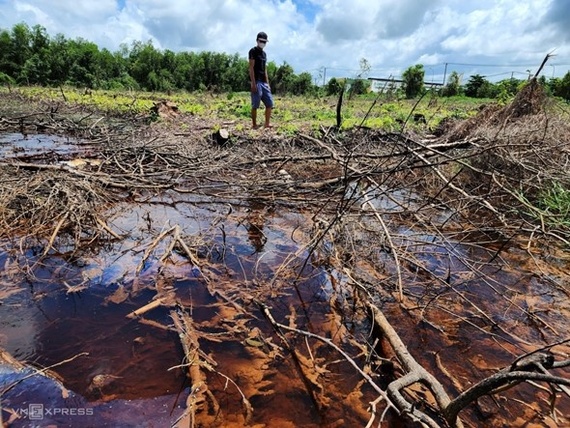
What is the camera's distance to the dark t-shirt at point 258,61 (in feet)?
24.1

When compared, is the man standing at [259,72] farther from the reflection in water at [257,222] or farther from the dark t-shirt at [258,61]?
the reflection in water at [257,222]

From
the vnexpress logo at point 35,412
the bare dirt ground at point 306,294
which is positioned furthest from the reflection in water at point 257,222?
the vnexpress logo at point 35,412

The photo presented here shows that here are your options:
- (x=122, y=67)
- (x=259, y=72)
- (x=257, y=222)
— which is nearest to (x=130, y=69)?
(x=122, y=67)

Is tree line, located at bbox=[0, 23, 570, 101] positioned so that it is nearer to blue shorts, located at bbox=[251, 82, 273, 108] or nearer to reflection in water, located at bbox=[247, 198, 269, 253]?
blue shorts, located at bbox=[251, 82, 273, 108]

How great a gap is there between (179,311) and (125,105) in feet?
42.3

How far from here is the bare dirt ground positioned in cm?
185

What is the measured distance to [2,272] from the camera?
280 cm

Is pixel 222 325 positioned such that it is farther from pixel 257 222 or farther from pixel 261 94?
pixel 261 94

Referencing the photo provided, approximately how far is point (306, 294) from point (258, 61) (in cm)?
605

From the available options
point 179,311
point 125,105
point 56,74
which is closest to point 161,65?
point 56,74

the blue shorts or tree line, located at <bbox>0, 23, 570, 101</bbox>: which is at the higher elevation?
tree line, located at <bbox>0, 23, 570, 101</bbox>

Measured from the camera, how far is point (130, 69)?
39062mm

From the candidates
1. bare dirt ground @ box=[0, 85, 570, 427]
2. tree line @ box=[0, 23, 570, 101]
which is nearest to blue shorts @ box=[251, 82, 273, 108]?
bare dirt ground @ box=[0, 85, 570, 427]

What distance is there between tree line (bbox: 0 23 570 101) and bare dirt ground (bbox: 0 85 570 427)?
83.2 feet
